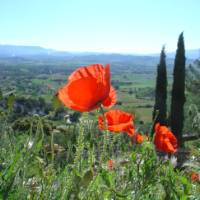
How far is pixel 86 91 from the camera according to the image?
1.20 m

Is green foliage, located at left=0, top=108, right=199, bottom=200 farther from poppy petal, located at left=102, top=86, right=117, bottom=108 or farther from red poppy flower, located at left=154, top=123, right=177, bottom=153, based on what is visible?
red poppy flower, located at left=154, top=123, right=177, bottom=153

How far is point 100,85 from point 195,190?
672 millimetres

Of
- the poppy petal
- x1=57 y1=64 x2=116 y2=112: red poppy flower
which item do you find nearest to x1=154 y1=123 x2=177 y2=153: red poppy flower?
the poppy petal

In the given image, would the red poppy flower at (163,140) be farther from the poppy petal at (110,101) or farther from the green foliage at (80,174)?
the poppy petal at (110,101)

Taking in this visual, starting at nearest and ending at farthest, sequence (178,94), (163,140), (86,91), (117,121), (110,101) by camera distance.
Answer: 1. (86,91)
2. (110,101)
3. (117,121)
4. (163,140)
5. (178,94)

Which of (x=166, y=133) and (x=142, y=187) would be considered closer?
Result: (x=142, y=187)

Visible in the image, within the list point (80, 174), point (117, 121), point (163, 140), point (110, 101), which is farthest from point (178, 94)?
point (80, 174)

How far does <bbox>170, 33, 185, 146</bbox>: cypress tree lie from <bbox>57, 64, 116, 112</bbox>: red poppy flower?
26.7 m

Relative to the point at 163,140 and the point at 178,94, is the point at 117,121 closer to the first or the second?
the point at 163,140

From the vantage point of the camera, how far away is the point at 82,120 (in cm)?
120

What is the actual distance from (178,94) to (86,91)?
28222 mm

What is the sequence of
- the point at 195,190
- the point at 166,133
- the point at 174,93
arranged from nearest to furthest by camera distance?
the point at 195,190 < the point at 166,133 < the point at 174,93

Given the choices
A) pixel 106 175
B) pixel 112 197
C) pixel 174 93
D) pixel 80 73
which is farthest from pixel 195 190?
pixel 174 93

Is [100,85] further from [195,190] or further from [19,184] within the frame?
[195,190]
